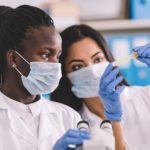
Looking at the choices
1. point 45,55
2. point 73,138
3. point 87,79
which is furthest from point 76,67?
point 73,138

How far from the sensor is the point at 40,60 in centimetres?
133

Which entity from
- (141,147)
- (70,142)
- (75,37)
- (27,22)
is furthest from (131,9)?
(70,142)

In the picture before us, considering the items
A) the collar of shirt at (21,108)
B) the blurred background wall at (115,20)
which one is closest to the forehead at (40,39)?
the collar of shirt at (21,108)

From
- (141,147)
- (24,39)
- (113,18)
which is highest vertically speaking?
(24,39)

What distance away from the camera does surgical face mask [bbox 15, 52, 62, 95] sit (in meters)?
1.35

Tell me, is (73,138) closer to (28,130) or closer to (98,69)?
(28,130)

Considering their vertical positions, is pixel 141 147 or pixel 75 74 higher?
pixel 75 74

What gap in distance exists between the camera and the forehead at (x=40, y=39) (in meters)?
1.33

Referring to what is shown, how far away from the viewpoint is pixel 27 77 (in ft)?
4.43

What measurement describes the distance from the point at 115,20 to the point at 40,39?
1.27 meters

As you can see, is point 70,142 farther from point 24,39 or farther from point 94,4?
point 94,4

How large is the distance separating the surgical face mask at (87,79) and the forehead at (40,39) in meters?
0.39

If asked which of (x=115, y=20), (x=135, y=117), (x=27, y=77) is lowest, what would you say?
(x=135, y=117)

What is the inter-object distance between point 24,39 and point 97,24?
1.15 metres
